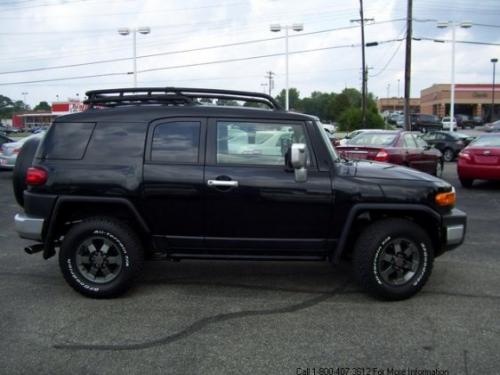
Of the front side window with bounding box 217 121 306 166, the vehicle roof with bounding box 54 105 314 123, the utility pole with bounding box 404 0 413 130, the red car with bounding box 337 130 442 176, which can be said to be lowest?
the red car with bounding box 337 130 442 176

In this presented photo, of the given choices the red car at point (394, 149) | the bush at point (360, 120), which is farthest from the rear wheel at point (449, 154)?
the bush at point (360, 120)

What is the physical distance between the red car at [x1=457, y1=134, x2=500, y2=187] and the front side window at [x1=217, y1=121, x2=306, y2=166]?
8.95 m

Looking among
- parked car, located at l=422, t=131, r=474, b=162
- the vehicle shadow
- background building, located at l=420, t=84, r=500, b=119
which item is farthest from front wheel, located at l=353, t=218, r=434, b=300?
background building, located at l=420, t=84, r=500, b=119

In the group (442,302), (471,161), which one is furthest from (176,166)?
(471,161)

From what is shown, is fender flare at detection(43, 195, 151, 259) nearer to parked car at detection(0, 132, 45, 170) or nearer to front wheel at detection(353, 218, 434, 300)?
front wheel at detection(353, 218, 434, 300)

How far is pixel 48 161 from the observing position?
5.05 meters

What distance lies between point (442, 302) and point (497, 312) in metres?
0.46

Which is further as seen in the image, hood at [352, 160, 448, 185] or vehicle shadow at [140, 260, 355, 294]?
vehicle shadow at [140, 260, 355, 294]

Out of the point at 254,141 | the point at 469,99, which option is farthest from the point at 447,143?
the point at 469,99

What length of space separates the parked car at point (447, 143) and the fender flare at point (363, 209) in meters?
19.2

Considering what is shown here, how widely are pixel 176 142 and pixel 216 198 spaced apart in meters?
0.65

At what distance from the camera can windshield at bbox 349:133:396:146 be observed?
41.0 feet

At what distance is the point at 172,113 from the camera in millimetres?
5070

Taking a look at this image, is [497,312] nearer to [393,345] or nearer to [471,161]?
[393,345]
